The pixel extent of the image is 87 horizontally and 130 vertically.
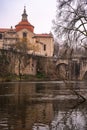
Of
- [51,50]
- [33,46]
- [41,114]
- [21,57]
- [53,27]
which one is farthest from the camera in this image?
[51,50]

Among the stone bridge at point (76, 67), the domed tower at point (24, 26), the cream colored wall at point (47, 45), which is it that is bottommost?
the stone bridge at point (76, 67)

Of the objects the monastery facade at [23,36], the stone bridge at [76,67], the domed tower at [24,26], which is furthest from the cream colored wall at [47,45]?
the stone bridge at [76,67]

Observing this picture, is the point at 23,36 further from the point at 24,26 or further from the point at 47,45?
the point at 47,45

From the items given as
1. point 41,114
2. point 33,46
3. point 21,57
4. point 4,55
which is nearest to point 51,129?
point 41,114

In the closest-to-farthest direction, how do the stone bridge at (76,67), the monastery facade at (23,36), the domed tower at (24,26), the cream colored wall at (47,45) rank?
the monastery facade at (23,36) → the domed tower at (24,26) → the stone bridge at (76,67) → the cream colored wall at (47,45)

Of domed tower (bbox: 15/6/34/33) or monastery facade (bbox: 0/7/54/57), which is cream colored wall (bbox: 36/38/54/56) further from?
domed tower (bbox: 15/6/34/33)

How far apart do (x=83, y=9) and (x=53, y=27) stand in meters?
3.37

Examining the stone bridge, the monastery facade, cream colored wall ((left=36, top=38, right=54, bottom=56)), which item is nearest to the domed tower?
the monastery facade

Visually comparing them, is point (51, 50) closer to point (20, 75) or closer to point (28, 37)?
point (28, 37)

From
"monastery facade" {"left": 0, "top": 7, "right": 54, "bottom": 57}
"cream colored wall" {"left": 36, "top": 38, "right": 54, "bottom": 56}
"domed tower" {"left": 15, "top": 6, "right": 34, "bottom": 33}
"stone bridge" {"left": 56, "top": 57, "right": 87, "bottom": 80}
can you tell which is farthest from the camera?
"cream colored wall" {"left": 36, "top": 38, "right": 54, "bottom": 56}

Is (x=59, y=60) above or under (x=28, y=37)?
under

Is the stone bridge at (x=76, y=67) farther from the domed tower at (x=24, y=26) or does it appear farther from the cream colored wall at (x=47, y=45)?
the domed tower at (x=24, y=26)

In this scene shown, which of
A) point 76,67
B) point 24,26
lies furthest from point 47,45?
point 76,67

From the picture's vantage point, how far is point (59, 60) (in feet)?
291
